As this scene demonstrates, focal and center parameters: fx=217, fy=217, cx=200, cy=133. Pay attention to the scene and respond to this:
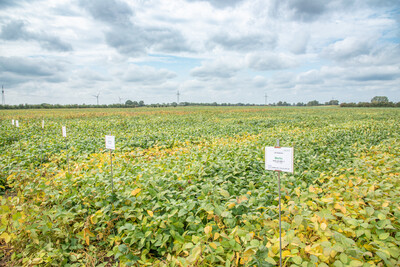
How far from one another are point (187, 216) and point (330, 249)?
6.10 ft

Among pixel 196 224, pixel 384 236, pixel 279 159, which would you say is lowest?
pixel 196 224

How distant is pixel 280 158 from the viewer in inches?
102

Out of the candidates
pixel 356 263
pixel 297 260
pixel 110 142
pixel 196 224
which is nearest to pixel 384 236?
pixel 356 263

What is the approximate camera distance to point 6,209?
10.8ft

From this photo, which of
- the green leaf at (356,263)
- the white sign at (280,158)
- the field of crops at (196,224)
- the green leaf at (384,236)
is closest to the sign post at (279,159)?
the white sign at (280,158)

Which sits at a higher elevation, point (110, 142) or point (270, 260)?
point (110, 142)

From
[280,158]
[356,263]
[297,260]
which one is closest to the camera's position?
[356,263]

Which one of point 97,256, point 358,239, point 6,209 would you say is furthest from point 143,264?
point 358,239

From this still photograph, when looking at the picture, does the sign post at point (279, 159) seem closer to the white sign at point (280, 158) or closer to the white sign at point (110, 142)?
the white sign at point (280, 158)

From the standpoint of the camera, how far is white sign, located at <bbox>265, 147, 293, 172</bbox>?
2.52m

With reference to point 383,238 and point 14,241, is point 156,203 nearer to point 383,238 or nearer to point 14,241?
point 14,241

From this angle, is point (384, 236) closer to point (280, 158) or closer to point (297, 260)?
point (297, 260)

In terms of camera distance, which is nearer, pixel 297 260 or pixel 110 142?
pixel 297 260

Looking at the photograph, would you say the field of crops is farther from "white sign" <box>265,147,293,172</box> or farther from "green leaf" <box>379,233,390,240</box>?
"white sign" <box>265,147,293,172</box>
